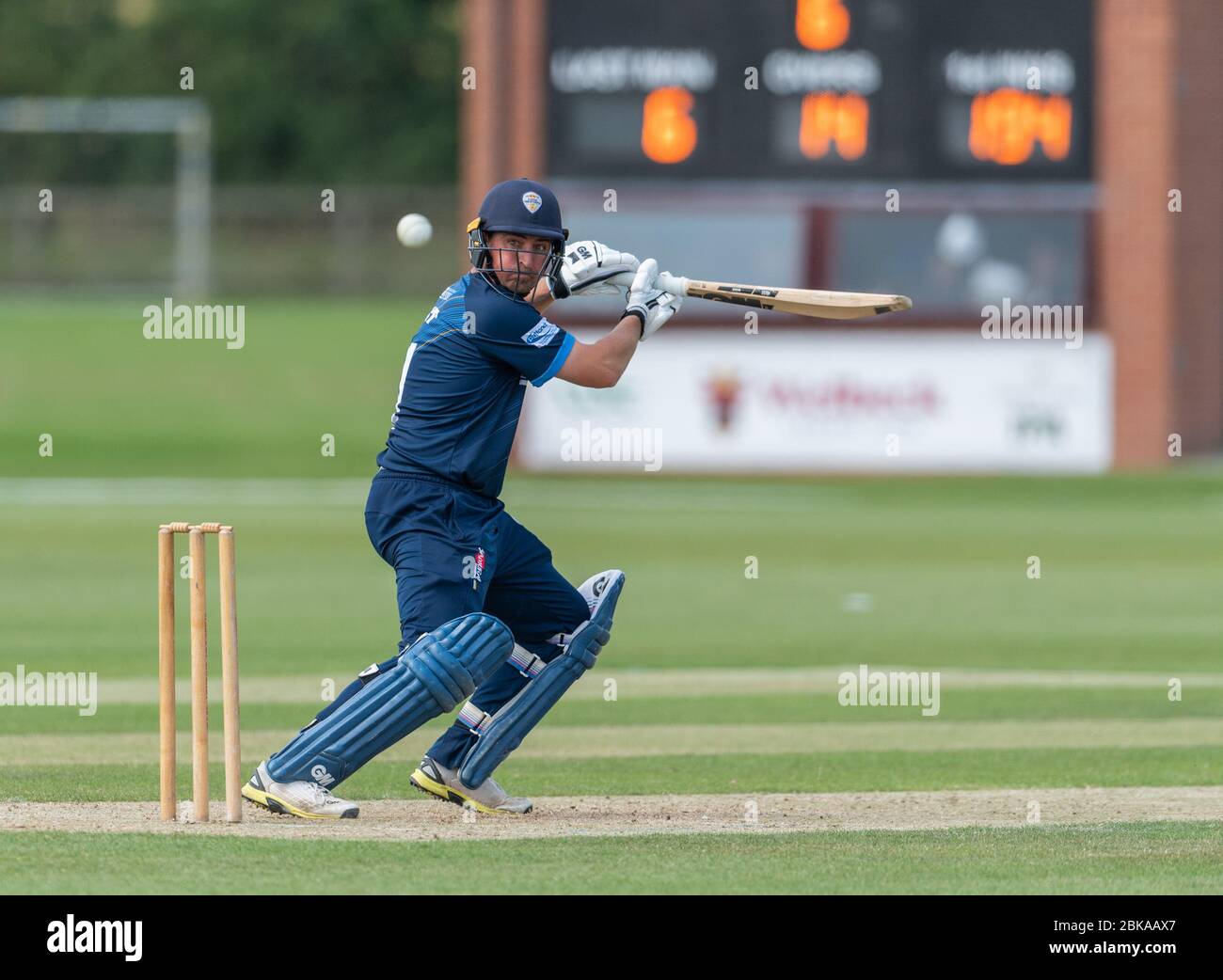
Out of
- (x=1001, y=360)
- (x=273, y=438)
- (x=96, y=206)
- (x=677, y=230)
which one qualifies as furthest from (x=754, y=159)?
(x=96, y=206)

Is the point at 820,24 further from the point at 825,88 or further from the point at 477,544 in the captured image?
the point at 477,544

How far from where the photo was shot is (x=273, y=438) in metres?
31.9

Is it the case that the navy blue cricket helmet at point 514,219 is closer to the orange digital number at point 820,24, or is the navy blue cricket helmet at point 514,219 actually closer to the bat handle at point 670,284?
the bat handle at point 670,284

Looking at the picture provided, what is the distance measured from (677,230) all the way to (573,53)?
7.90ft

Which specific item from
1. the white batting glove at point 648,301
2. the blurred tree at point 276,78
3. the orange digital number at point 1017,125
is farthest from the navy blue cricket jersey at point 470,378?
the blurred tree at point 276,78

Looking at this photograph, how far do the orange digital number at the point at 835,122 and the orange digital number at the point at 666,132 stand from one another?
131 centimetres

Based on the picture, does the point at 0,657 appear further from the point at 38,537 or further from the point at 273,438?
the point at 273,438

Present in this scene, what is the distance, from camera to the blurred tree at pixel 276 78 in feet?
160

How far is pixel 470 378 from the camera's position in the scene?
7.54 metres

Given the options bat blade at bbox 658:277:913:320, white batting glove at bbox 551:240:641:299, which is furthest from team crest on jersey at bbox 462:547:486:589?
bat blade at bbox 658:277:913:320

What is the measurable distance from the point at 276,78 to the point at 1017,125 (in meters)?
28.0

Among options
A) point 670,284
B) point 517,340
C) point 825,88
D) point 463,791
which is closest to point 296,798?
point 463,791

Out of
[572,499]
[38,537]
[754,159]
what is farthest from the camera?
[754,159]

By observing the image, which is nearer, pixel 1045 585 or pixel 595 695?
pixel 595 695
